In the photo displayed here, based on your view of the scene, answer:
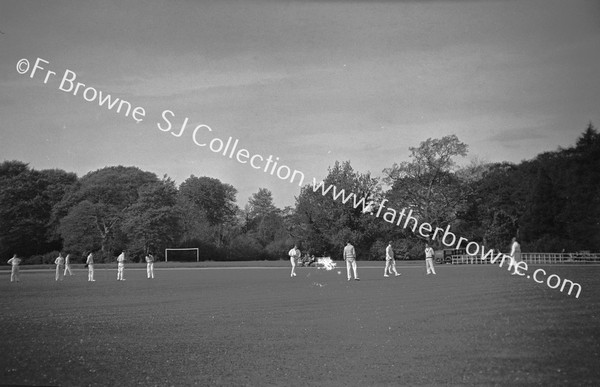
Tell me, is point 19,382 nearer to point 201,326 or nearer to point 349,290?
point 201,326

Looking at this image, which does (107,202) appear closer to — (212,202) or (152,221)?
(152,221)

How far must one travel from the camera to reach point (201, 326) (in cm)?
1265

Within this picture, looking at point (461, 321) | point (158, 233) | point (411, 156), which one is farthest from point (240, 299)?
point (158, 233)

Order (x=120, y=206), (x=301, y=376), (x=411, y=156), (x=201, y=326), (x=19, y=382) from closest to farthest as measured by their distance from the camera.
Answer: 1. (x=301, y=376)
2. (x=19, y=382)
3. (x=201, y=326)
4. (x=411, y=156)
5. (x=120, y=206)

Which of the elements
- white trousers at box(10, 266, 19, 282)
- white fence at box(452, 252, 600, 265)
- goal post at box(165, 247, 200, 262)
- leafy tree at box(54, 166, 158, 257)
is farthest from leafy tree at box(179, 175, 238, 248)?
white trousers at box(10, 266, 19, 282)

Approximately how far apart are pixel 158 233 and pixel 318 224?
61.6 ft

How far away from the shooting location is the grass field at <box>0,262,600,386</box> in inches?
332

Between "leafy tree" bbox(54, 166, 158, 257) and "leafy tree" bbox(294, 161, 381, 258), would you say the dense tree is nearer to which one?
"leafy tree" bbox(54, 166, 158, 257)

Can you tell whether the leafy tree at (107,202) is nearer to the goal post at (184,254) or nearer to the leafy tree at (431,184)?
the goal post at (184,254)

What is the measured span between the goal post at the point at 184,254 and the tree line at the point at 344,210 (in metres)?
1.00

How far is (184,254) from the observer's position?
66.9 m

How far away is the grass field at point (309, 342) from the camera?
27.7ft

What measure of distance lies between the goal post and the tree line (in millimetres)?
997

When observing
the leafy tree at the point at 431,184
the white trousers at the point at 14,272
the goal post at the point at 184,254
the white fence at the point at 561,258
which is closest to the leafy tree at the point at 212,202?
the goal post at the point at 184,254
